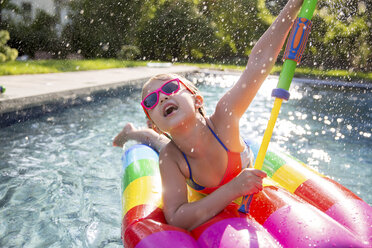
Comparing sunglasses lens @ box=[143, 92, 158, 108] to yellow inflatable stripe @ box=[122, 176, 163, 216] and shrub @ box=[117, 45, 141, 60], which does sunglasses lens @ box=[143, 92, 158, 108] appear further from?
shrub @ box=[117, 45, 141, 60]

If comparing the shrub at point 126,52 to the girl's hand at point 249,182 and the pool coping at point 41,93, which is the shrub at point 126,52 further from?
the girl's hand at point 249,182

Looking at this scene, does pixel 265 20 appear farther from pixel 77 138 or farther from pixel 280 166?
pixel 280 166

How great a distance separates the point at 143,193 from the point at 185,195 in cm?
51

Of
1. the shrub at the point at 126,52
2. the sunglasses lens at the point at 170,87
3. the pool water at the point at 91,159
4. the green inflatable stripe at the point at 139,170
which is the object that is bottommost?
the shrub at the point at 126,52

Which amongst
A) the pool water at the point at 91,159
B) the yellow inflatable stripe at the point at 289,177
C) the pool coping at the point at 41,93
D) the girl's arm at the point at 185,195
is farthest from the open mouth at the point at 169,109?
the pool coping at the point at 41,93

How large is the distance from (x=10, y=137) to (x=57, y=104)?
1.53m

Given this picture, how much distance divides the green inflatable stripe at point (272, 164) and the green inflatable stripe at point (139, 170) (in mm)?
783

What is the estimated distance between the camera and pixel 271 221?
1.70 m

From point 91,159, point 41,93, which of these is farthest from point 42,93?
point 91,159

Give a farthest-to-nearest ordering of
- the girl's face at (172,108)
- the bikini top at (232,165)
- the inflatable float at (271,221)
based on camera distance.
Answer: the bikini top at (232,165) → the girl's face at (172,108) → the inflatable float at (271,221)

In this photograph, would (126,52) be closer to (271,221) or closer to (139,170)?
(139,170)

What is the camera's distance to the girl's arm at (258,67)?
1.69m

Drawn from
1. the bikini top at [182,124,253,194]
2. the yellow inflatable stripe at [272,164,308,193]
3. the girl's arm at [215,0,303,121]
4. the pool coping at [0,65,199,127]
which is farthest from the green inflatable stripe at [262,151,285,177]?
the pool coping at [0,65,199,127]

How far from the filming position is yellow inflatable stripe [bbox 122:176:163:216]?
2.05 m
